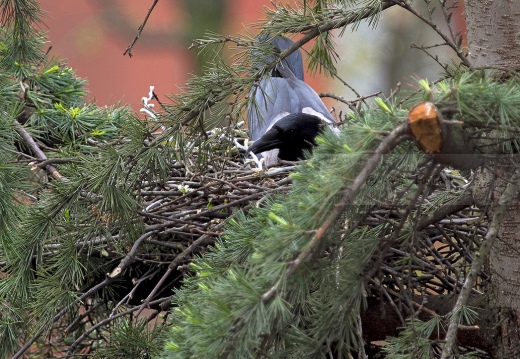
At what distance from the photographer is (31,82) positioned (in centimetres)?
234

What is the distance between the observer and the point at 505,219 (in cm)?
128

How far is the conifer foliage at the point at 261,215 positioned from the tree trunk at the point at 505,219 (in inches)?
0.8

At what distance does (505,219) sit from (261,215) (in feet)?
1.50

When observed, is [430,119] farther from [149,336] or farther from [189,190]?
[189,190]

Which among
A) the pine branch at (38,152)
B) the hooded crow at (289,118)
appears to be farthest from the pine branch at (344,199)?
the hooded crow at (289,118)

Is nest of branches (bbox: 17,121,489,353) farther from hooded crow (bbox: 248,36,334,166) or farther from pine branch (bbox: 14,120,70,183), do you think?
hooded crow (bbox: 248,36,334,166)

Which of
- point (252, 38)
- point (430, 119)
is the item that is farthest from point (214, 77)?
point (430, 119)

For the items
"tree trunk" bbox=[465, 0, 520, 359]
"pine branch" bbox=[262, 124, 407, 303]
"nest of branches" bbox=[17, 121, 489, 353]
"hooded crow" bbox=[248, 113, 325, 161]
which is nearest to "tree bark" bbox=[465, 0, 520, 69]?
"tree trunk" bbox=[465, 0, 520, 359]

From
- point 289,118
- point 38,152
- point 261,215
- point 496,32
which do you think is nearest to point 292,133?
point 289,118

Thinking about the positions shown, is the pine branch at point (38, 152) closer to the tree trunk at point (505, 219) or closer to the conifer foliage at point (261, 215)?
the conifer foliage at point (261, 215)

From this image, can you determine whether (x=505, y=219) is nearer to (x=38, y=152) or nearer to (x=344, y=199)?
(x=344, y=199)

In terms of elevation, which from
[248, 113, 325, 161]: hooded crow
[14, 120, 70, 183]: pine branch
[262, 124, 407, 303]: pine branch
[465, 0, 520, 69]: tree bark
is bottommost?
[262, 124, 407, 303]: pine branch

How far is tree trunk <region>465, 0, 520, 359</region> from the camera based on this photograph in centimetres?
127

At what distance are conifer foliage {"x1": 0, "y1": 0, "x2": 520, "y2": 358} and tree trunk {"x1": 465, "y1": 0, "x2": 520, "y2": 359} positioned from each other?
0.02 metres
